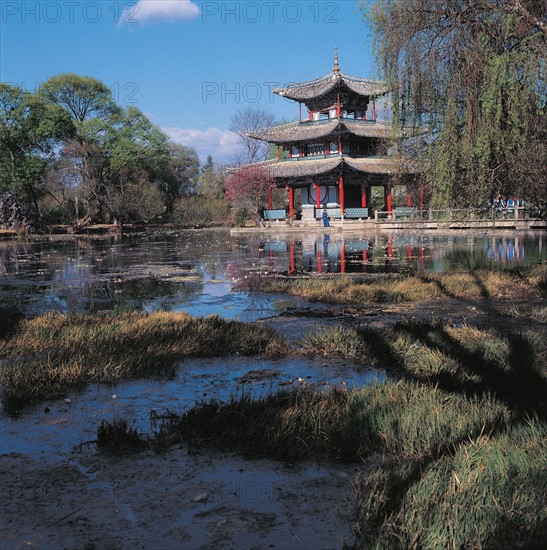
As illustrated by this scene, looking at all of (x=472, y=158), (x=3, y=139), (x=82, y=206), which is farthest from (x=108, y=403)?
(x=82, y=206)

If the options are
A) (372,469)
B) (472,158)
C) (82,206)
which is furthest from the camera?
(82,206)

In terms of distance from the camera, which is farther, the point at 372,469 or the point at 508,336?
the point at 508,336

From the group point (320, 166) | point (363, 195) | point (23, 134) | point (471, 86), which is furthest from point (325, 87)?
point (471, 86)

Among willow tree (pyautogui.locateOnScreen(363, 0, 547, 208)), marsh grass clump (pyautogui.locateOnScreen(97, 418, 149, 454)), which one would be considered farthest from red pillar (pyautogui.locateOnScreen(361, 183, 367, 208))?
marsh grass clump (pyautogui.locateOnScreen(97, 418, 149, 454))

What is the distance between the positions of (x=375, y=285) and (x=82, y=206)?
55529 mm

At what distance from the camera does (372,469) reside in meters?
3.92

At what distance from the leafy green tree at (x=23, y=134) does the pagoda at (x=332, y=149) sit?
19.2 metres

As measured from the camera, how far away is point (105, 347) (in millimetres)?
7242

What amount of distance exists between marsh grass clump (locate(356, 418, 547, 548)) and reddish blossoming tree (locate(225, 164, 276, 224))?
46599mm

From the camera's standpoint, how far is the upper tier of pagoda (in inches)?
1849

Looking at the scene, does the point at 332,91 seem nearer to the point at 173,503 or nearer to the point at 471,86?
the point at 471,86

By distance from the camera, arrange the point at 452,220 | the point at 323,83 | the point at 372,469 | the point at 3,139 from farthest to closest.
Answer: the point at 3,139 < the point at 323,83 < the point at 452,220 < the point at 372,469

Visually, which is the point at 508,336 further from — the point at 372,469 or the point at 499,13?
the point at 499,13

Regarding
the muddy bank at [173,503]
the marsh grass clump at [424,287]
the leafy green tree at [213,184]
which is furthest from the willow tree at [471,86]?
the leafy green tree at [213,184]
